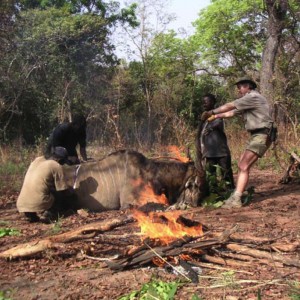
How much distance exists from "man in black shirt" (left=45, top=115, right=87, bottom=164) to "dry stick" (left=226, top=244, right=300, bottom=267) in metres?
4.06

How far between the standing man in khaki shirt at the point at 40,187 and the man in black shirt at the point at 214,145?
2.48 m

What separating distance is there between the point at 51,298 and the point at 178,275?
1083 mm

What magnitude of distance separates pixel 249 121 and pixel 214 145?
2.87 ft

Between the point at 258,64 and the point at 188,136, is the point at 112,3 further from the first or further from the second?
the point at 188,136

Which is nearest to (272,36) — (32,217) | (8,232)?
(32,217)

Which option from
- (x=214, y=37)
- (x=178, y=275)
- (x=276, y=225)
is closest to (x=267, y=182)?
(x=276, y=225)

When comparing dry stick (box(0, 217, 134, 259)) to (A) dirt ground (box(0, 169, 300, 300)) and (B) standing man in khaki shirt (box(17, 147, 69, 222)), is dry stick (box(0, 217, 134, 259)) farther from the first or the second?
(B) standing man in khaki shirt (box(17, 147, 69, 222))

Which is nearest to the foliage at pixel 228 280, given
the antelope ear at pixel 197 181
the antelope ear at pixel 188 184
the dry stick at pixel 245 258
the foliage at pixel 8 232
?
the dry stick at pixel 245 258

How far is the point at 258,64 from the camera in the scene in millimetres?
25828

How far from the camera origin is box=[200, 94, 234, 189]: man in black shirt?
792 centimetres

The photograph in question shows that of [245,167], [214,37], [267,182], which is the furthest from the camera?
[214,37]

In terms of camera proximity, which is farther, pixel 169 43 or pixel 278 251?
pixel 169 43

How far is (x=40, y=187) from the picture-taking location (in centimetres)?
670

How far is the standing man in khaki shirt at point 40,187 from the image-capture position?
664 centimetres
